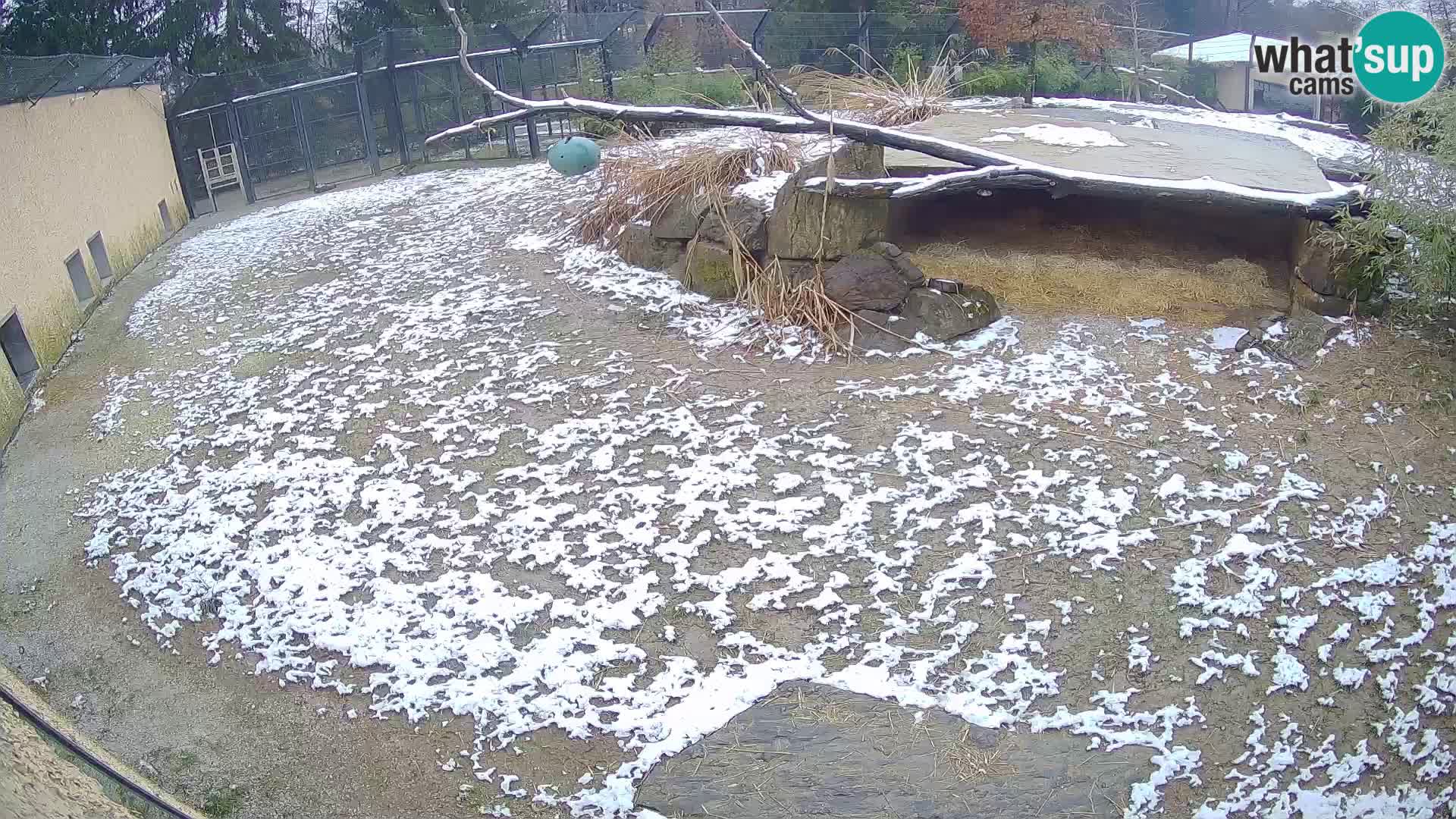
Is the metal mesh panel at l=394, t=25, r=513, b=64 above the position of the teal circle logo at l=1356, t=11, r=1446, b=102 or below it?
above

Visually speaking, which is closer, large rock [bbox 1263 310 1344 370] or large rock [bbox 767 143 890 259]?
large rock [bbox 1263 310 1344 370]

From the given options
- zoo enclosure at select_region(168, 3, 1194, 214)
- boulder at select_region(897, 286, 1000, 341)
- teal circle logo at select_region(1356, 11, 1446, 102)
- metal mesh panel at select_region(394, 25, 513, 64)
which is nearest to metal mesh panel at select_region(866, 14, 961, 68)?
zoo enclosure at select_region(168, 3, 1194, 214)

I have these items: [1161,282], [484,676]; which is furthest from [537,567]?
[1161,282]

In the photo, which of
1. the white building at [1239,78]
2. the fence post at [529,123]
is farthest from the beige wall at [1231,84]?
the fence post at [529,123]

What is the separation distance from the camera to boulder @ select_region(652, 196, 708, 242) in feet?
21.2

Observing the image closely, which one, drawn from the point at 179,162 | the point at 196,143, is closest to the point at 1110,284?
the point at 179,162

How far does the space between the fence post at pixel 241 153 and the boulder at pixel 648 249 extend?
638 centimetres

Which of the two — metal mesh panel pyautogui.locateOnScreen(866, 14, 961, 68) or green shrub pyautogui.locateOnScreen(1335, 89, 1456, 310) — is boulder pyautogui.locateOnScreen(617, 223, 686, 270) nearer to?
green shrub pyautogui.locateOnScreen(1335, 89, 1456, 310)

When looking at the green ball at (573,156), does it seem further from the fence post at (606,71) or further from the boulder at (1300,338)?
the fence post at (606,71)

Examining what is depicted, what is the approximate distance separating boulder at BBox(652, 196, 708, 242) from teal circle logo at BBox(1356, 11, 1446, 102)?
4.45 meters

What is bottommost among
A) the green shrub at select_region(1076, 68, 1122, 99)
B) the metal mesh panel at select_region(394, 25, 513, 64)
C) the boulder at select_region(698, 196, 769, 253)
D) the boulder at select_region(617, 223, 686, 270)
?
the boulder at select_region(617, 223, 686, 270)

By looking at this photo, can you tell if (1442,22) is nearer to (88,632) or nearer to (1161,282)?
(1161,282)

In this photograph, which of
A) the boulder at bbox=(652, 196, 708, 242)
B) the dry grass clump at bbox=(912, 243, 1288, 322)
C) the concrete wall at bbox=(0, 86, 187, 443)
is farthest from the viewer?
the boulder at bbox=(652, 196, 708, 242)

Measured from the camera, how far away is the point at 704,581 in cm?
389
